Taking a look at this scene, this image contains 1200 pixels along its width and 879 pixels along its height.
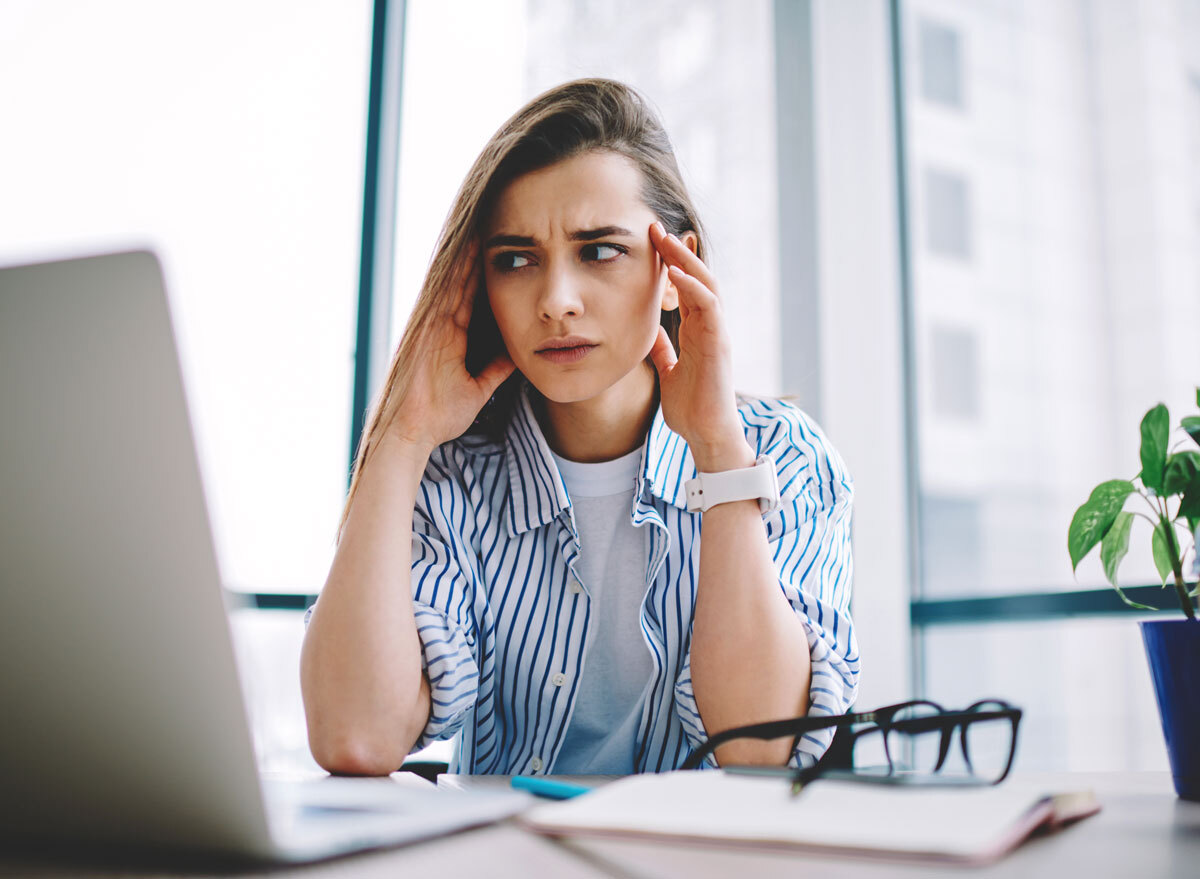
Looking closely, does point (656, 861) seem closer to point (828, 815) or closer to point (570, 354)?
point (828, 815)

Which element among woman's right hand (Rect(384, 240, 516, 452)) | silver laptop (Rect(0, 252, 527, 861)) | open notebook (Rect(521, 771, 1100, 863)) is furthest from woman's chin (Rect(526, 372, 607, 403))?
silver laptop (Rect(0, 252, 527, 861))

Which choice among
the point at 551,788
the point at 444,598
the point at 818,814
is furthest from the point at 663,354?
the point at 818,814

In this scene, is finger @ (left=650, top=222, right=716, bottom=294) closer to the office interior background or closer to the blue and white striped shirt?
the blue and white striped shirt

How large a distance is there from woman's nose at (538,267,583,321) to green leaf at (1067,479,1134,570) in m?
0.67

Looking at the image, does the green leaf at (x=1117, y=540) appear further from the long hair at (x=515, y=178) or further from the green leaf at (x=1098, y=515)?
the long hair at (x=515, y=178)

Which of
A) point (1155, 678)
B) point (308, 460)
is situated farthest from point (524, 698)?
point (308, 460)

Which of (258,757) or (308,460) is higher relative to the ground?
(308,460)

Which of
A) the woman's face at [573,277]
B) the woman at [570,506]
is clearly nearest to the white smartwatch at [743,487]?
the woman at [570,506]

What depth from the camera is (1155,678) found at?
73cm

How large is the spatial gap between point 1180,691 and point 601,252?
0.87 meters

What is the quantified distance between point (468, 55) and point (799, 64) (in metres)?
1.19

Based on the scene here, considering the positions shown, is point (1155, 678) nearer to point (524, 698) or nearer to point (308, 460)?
point (524, 698)

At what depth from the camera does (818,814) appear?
0.48 meters

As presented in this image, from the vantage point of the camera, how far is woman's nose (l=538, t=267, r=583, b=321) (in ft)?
4.05
